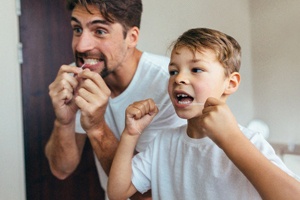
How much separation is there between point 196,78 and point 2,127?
0.89 meters

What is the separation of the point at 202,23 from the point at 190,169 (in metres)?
1.10

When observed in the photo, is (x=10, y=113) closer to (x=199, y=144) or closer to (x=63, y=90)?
(x=63, y=90)

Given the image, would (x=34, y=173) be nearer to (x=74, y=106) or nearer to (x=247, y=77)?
(x=74, y=106)

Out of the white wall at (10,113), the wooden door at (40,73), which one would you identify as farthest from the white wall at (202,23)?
the white wall at (10,113)

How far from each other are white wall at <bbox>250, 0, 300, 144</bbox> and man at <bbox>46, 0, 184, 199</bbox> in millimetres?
939

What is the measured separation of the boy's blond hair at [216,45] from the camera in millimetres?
659

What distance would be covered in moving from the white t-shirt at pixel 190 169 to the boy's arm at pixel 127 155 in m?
0.03

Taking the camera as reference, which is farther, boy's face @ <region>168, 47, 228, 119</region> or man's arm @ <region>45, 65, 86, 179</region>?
man's arm @ <region>45, 65, 86, 179</region>

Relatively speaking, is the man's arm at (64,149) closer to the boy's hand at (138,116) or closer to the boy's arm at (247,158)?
the boy's hand at (138,116)

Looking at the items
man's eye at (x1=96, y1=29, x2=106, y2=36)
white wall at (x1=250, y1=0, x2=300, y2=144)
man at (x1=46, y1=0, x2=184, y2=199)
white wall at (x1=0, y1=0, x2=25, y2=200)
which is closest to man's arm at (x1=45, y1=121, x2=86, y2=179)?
man at (x1=46, y1=0, x2=184, y2=199)

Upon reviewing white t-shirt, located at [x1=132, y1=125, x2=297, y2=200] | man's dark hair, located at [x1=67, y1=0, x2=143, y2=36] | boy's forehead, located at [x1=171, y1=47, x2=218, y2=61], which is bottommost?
white t-shirt, located at [x1=132, y1=125, x2=297, y2=200]

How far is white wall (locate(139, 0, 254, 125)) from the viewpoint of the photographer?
1561 mm

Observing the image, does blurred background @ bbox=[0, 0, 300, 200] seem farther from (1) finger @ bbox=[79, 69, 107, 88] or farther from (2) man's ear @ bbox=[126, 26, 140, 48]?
(1) finger @ bbox=[79, 69, 107, 88]

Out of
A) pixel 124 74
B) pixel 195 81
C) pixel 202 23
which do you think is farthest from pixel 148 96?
pixel 202 23
